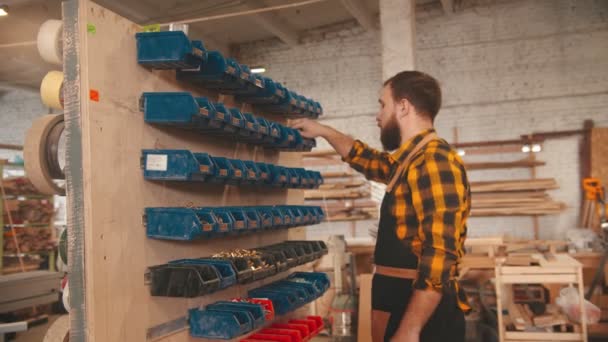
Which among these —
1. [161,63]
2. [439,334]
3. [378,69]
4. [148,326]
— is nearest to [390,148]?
[439,334]

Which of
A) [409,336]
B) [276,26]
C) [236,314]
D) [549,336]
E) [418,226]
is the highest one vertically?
[276,26]

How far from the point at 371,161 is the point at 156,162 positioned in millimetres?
1305

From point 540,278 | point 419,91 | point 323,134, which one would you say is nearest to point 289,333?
point 323,134

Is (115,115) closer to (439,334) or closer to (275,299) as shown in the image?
(275,299)

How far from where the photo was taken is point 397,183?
2.26 m

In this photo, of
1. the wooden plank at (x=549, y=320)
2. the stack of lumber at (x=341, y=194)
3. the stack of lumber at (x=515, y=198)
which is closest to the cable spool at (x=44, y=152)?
the wooden plank at (x=549, y=320)

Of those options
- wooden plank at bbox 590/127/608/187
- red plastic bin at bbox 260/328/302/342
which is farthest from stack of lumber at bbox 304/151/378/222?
red plastic bin at bbox 260/328/302/342

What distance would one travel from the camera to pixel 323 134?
9.62 ft

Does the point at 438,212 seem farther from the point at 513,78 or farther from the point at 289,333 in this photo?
the point at 513,78

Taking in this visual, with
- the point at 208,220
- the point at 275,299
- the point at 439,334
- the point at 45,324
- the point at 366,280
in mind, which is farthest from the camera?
the point at 45,324

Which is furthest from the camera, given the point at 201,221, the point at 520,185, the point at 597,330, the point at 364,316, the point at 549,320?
the point at 520,185

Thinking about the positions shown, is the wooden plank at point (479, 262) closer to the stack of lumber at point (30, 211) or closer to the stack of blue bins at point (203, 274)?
the stack of blue bins at point (203, 274)

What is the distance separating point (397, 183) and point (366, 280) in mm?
3869

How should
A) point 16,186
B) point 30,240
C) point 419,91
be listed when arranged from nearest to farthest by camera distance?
point 419,91, point 16,186, point 30,240
